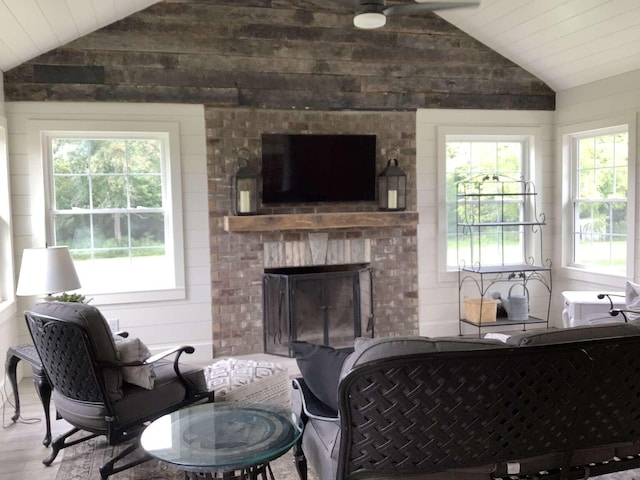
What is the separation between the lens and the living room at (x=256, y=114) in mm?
4996

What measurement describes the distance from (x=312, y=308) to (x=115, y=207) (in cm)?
208

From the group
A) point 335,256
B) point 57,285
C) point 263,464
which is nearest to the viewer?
point 263,464

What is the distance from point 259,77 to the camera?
17.8 ft

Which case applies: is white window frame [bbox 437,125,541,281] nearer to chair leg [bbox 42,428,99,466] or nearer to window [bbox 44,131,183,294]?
window [bbox 44,131,183,294]

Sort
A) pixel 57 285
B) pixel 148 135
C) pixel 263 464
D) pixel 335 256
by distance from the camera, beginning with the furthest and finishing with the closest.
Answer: pixel 335 256
pixel 148 135
pixel 57 285
pixel 263 464

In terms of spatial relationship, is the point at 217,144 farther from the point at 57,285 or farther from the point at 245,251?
the point at 57,285

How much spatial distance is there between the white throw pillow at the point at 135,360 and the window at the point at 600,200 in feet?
14.7

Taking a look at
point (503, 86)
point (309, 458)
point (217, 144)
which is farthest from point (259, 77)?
point (309, 458)

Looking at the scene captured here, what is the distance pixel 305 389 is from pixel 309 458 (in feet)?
1.02

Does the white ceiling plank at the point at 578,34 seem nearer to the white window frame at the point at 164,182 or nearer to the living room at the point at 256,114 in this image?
the living room at the point at 256,114

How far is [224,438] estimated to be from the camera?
101 inches

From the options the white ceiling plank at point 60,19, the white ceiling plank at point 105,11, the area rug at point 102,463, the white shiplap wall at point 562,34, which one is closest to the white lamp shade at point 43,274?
the area rug at point 102,463

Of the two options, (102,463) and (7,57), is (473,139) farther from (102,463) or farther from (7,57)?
(102,463)

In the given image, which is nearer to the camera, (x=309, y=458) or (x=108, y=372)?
(x=309, y=458)
